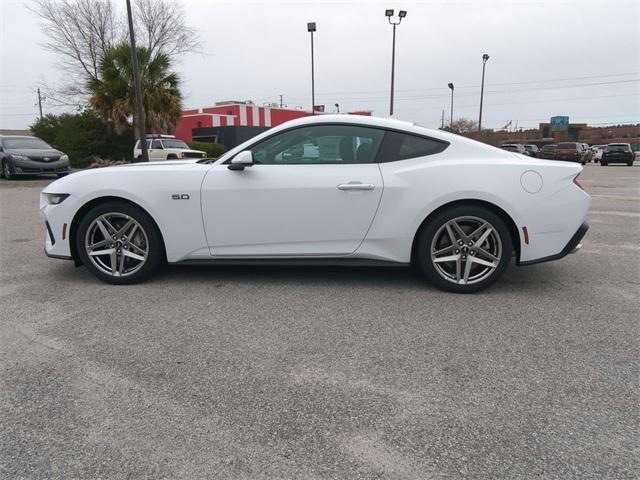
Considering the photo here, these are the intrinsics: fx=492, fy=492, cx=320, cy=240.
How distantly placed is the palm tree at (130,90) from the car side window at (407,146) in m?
22.5

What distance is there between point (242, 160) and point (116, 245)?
1392 millimetres

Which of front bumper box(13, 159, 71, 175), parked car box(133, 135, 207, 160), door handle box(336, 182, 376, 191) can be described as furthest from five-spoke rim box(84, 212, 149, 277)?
parked car box(133, 135, 207, 160)

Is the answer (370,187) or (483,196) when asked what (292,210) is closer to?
(370,187)

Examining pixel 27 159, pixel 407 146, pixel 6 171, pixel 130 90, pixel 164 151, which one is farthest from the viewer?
pixel 130 90

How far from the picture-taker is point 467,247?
13.4ft

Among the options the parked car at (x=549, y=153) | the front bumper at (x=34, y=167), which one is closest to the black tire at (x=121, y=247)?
the front bumper at (x=34, y=167)

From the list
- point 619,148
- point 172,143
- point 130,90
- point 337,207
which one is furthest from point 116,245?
point 619,148

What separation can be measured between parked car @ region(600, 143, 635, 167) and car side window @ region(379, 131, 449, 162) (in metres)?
33.8

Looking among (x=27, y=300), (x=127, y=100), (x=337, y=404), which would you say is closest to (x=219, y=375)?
(x=337, y=404)

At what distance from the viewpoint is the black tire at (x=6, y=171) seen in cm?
1631

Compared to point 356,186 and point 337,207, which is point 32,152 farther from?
point 356,186

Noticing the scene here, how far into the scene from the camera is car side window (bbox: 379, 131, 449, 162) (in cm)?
418

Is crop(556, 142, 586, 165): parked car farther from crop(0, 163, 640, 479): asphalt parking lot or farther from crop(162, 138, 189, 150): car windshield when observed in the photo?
crop(0, 163, 640, 479): asphalt parking lot

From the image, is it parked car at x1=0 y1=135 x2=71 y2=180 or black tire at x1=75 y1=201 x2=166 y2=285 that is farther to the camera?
parked car at x1=0 y1=135 x2=71 y2=180
